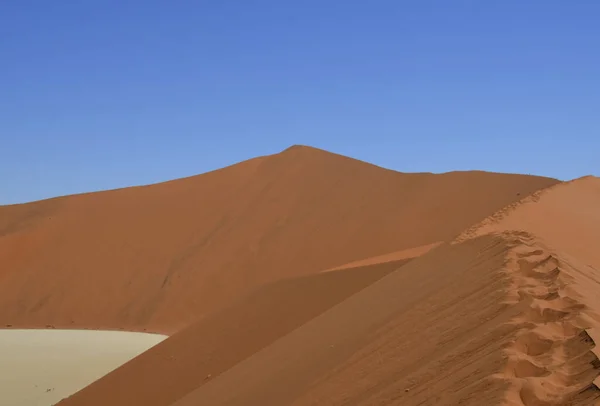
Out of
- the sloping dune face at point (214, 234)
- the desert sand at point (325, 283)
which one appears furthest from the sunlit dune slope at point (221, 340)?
the sloping dune face at point (214, 234)

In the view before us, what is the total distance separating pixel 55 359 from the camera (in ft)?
61.0

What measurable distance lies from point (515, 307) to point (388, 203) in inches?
1014

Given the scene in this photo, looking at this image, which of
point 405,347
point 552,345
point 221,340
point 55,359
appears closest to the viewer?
point 552,345

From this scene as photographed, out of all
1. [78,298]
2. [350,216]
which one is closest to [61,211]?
[78,298]

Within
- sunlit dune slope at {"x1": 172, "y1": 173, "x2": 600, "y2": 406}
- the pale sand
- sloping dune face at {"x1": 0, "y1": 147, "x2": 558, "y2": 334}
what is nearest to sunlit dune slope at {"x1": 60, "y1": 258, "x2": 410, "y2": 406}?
sunlit dune slope at {"x1": 172, "y1": 173, "x2": 600, "y2": 406}

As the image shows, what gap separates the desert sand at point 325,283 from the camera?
14.6 feet

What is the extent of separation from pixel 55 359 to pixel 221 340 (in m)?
8.19

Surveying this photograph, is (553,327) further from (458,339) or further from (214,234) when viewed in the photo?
(214,234)

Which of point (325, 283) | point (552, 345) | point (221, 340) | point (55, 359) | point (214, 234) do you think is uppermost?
point (214, 234)

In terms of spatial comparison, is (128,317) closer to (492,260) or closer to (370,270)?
(370,270)

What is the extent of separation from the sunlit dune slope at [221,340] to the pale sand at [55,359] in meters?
2.78

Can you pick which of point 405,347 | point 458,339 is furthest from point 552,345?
point 405,347

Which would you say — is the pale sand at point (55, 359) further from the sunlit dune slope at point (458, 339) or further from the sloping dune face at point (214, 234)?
the sunlit dune slope at point (458, 339)

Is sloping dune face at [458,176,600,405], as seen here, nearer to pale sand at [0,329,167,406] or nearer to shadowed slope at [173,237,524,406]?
shadowed slope at [173,237,524,406]
